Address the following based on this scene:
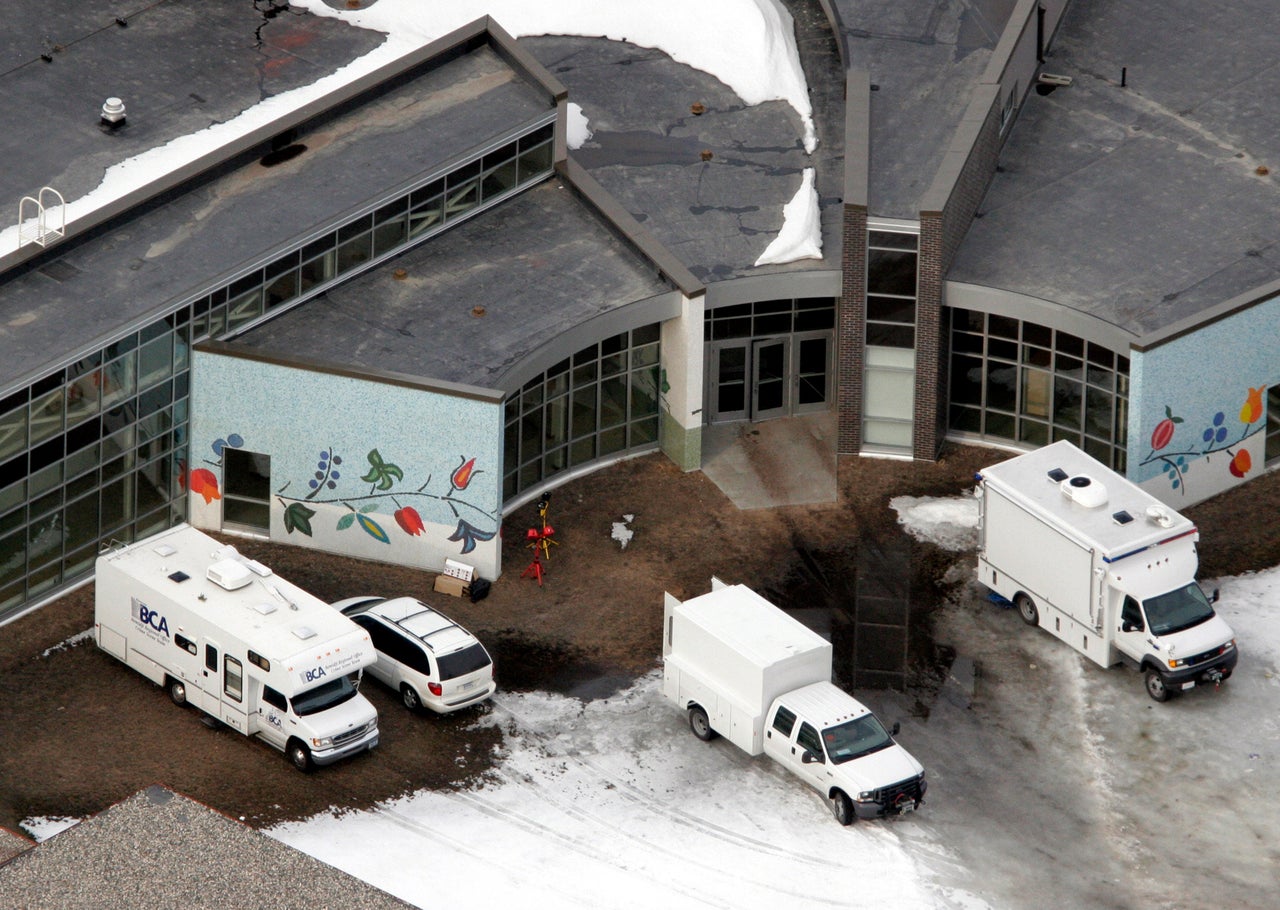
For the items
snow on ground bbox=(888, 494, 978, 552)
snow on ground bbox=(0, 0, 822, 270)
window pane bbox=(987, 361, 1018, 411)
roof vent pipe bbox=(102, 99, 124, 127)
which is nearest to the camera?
snow on ground bbox=(888, 494, 978, 552)

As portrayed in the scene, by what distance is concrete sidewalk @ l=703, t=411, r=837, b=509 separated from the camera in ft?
204

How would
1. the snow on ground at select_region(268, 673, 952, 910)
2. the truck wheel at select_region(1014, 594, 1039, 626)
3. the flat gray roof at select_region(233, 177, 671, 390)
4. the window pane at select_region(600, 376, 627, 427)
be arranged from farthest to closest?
the window pane at select_region(600, 376, 627, 427) < the flat gray roof at select_region(233, 177, 671, 390) < the truck wheel at select_region(1014, 594, 1039, 626) < the snow on ground at select_region(268, 673, 952, 910)

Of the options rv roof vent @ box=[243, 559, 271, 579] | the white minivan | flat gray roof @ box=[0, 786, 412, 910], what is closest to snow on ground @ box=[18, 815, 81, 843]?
flat gray roof @ box=[0, 786, 412, 910]

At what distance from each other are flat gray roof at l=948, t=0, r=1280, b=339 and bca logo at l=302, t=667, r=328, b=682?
779 inches

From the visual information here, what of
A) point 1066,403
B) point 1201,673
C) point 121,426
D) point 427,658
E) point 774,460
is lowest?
point 1201,673

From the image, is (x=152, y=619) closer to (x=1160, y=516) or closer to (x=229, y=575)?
(x=229, y=575)

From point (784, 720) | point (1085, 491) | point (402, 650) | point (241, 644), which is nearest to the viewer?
point (241, 644)

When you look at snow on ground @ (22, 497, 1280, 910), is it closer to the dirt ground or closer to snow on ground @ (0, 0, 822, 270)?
the dirt ground

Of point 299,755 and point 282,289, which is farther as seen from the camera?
point 282,289

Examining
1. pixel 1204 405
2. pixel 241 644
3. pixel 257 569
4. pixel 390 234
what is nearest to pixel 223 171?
pixel 390 234

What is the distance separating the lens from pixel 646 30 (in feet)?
229

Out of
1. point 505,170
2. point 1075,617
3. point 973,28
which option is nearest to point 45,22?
point 505,170

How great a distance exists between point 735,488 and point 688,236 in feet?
21.3

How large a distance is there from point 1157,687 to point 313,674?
58.5ft
